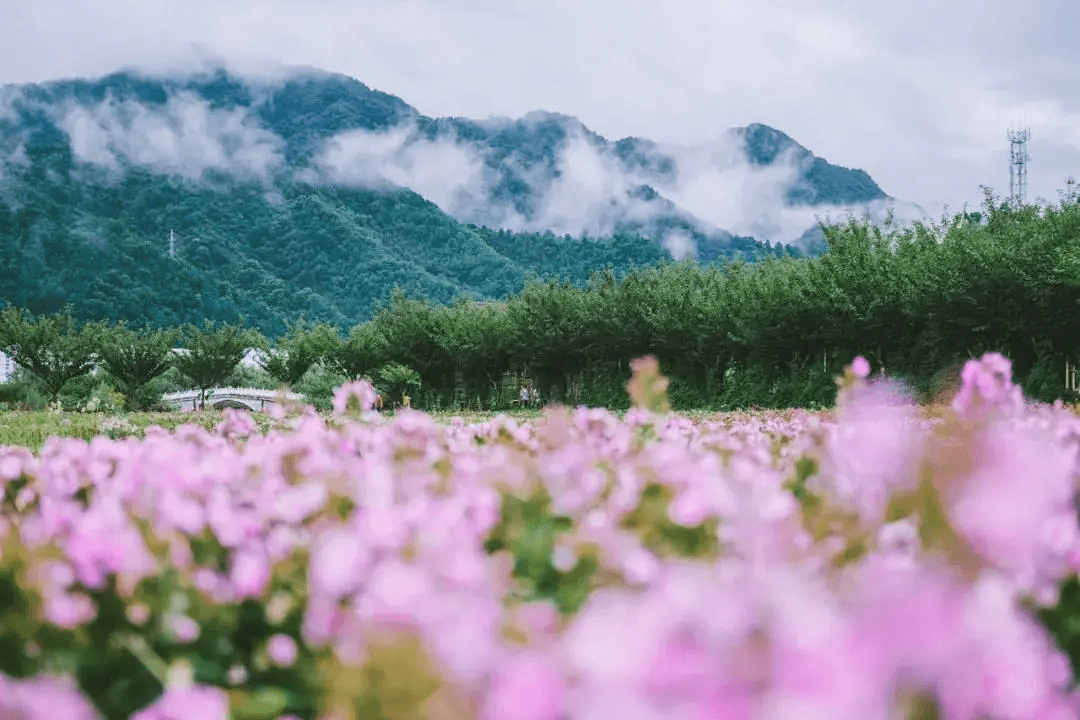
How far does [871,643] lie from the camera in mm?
655

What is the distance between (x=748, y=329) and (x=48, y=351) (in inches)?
815

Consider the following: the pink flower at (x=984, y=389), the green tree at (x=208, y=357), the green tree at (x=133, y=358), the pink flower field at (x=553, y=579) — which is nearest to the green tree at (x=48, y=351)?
the green tree at (x=133, y=358)

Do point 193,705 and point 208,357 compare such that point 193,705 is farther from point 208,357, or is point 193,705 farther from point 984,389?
point 208,357

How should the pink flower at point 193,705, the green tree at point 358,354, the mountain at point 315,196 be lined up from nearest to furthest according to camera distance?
the pink flower at point 193,705 → the green tree at point 358,354 → the mountain at point 315,196

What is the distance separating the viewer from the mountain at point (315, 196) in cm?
6588

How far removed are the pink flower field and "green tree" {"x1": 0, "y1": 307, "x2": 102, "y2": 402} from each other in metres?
28.8

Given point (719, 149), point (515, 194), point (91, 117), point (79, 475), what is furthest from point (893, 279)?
point (719, 149)

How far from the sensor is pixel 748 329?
76.5 ft

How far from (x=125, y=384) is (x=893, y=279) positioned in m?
22.7

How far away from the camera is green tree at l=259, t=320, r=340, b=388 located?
109 feet

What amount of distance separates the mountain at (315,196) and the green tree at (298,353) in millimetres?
15880

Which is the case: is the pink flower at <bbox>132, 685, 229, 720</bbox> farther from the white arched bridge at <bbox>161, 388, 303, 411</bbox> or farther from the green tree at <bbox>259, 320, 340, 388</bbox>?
the green tree at <bbox>259, 320, 340, 388</bbox>

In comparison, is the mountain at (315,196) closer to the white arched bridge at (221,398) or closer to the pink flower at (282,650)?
the white arched bridge at (221,398)

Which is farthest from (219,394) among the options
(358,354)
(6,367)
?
(6,367)
